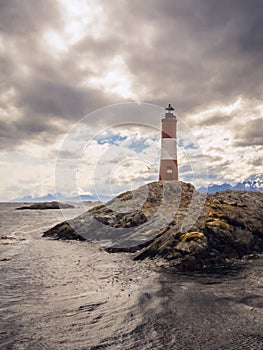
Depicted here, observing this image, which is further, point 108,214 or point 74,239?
point 108,214

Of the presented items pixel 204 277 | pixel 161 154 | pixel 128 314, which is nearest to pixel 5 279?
pixel 128 314

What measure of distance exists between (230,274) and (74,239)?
18.8 meters

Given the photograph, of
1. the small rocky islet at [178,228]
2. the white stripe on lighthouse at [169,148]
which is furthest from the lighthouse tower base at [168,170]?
the small rocky islet at [178,228]

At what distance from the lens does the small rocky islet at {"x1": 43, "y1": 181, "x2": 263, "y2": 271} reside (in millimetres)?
16531

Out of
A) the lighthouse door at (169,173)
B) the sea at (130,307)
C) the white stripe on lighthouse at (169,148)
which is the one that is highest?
the white stripe on lighthouse at (169,148)

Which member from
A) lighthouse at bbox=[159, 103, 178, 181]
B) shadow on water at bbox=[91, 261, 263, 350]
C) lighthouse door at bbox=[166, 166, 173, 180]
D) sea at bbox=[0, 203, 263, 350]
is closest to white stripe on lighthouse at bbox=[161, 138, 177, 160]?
lighthouse at bbox=[159, 103, 178, 181]

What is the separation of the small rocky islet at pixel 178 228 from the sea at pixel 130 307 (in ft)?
3.86

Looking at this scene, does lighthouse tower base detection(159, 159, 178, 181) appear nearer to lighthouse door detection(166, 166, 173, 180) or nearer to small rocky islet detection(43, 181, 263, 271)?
lighthouse door detection(166, 166, 173, 180)

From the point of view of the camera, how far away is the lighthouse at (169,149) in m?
46.7

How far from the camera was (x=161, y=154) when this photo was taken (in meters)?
48.8

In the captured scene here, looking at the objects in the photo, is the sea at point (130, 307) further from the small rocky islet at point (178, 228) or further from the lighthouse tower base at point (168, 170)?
the lighthouse tower base at point (168, 170)

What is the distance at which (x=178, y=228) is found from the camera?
1892cm

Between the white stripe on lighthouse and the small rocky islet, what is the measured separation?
42.9 ft

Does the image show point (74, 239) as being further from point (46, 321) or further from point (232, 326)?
point (232, 326)
